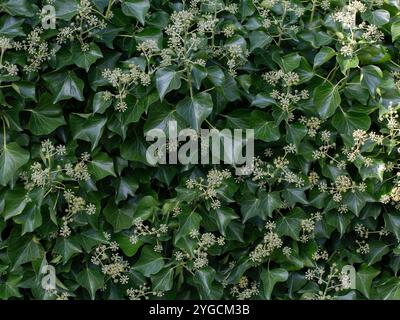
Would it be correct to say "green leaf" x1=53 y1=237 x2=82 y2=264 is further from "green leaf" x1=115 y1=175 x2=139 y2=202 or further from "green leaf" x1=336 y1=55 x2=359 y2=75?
"green leaf" x1=336 y1=55 x2=359 y2=75

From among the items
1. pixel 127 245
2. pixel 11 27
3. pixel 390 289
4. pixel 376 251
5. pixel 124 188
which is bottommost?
pixel 390 289

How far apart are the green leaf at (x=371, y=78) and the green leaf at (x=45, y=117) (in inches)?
49.5

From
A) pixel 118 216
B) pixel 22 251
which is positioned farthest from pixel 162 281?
pixel 22 251

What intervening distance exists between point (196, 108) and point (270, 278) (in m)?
0.82

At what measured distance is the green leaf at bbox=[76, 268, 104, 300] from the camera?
2467 millimetres

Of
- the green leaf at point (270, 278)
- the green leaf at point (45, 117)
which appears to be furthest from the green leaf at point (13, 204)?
the green leaf at point (270, 278)

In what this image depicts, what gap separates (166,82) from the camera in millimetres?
2283

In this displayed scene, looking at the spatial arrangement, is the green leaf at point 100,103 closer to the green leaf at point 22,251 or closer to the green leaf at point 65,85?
the green leaf at point 65,85

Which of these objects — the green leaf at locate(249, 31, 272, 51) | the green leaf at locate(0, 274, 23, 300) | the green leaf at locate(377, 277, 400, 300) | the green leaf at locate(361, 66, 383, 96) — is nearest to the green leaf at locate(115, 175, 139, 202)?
the green leaf at locate(0, 274, 23, 300)

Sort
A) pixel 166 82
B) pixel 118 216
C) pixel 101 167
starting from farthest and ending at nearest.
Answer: pixel 118 216
pixel 101 167
pixel 166 82

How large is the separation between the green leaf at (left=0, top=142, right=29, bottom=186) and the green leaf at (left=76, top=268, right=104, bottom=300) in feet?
1.66

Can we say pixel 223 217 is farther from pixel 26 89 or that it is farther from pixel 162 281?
pixel 26 89

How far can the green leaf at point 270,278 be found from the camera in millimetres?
2549
